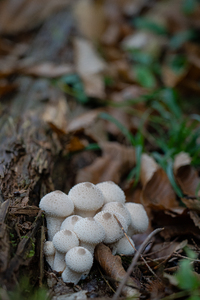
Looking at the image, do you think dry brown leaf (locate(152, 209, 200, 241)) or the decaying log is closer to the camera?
the decaying log

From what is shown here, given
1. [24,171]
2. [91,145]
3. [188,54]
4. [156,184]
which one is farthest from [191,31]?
[24,171]

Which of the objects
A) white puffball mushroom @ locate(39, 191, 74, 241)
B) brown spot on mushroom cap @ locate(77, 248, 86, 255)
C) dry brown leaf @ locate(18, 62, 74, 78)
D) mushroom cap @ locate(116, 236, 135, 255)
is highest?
dry brown leaf @ locate(18, 62, 74, 78)

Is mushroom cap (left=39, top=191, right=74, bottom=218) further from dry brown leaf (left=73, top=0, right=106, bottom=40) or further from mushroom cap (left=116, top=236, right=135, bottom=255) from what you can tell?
dry brown leaf (left=73, top=0, right=106, bottom=40)

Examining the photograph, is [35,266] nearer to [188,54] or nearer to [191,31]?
[188,54]

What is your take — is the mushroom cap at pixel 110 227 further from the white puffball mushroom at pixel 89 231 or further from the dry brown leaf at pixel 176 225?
the dry brown leaf at pixel 176 225

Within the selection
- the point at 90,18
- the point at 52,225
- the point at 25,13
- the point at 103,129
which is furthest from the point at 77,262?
the point at 25,13

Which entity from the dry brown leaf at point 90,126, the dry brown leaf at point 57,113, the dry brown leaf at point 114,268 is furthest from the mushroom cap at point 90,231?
the dry brown leaf at point 90,126

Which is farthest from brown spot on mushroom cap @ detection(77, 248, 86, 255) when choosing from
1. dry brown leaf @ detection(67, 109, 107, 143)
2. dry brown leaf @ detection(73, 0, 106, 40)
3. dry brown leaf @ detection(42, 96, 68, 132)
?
dry brown leaf @ detection(73, 0, 106, 40)
